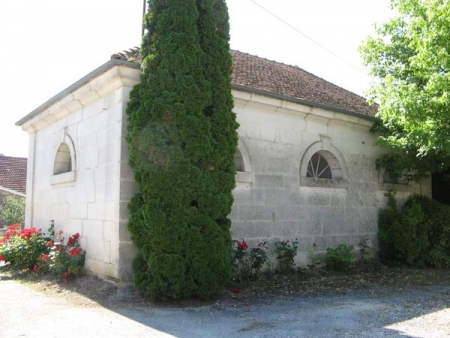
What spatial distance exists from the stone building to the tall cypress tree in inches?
23.0

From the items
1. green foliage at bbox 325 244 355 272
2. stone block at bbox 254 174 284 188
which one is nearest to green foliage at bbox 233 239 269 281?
stone block at bbox 254 174 284 188

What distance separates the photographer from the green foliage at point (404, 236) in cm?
973

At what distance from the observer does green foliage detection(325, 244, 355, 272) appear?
28.2 ft

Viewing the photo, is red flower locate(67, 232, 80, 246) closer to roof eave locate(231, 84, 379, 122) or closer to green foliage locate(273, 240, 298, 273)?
green foliage locate(273, 240, 298, 273)

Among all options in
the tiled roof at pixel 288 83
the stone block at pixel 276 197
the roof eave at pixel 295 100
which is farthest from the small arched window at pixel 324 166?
the stone block at pixel 276 197

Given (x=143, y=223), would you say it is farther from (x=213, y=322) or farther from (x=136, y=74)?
(x=136, y=74)

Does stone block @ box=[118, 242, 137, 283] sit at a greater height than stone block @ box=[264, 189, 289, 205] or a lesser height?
lesser

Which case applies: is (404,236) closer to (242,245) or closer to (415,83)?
(415,83)

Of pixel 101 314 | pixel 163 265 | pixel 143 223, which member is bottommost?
pixel 101 314

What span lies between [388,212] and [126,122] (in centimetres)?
653

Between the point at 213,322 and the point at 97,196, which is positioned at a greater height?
the point at 97,196

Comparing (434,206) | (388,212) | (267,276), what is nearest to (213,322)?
(267,276)

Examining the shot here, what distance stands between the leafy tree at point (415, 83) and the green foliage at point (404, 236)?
36.6 inches

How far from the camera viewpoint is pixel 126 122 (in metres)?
6.76
